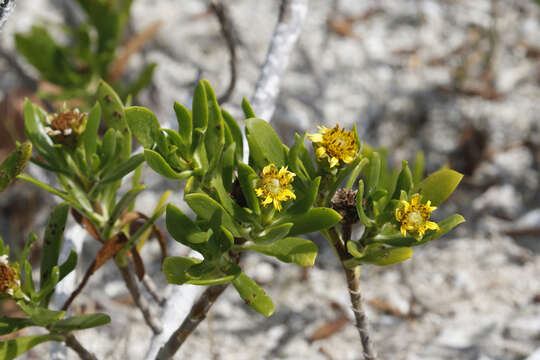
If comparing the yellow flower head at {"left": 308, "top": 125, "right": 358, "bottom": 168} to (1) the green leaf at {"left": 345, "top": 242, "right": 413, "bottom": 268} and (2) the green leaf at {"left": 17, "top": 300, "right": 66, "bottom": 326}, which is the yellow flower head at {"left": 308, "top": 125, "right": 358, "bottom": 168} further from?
(2) the green leaf at {"left": 17, "top": 300, "right": 66, "bottom": 326}

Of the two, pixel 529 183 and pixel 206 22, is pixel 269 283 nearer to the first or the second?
pixel 529 183

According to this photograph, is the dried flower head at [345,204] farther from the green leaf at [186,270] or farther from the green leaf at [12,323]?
the green leaf at [12,323]

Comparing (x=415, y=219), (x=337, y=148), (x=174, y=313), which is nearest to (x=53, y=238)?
(x=174, y=313)

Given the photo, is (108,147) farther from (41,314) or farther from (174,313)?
(174,313)

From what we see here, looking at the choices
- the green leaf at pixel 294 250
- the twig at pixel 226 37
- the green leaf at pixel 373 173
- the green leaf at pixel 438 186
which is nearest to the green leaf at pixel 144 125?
the green leaf at pixel 294 250

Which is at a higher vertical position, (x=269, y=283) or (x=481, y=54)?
(x=481, y=54)

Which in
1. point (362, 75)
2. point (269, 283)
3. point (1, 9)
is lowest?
point (269, 283)

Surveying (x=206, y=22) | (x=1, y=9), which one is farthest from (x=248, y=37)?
(x=1, y=9)
